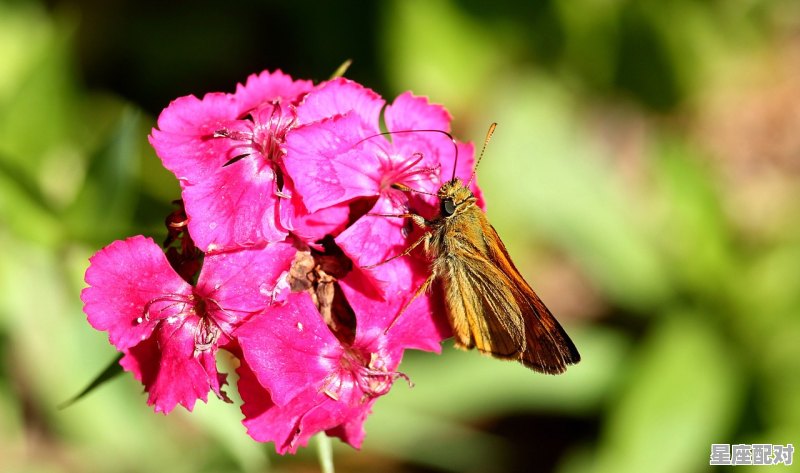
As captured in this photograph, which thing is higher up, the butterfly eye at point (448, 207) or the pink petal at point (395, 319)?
the butterfly eye at point (448, 207)

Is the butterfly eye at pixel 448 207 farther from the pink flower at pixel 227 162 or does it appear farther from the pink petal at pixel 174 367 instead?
the pink petal at pixel 174 367

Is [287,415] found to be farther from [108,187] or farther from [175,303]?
[108,187]

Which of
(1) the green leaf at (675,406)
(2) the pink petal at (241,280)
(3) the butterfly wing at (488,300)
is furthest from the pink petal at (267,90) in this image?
(1) the green leaf at (675,406)

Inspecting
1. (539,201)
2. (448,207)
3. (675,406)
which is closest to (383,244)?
(448,207)

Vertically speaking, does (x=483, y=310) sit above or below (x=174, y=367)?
above

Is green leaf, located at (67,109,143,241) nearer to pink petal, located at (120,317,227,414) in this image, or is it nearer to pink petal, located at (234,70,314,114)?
pink petal, located at (234,70,314,114)

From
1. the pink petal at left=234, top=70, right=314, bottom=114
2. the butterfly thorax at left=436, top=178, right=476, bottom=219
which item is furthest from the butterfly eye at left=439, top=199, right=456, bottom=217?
the pink petal at left=234, top=70, right=314, bottom=114

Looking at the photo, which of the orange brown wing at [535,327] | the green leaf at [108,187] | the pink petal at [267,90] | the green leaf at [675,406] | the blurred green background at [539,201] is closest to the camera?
the orange brown wing at [535,327]
